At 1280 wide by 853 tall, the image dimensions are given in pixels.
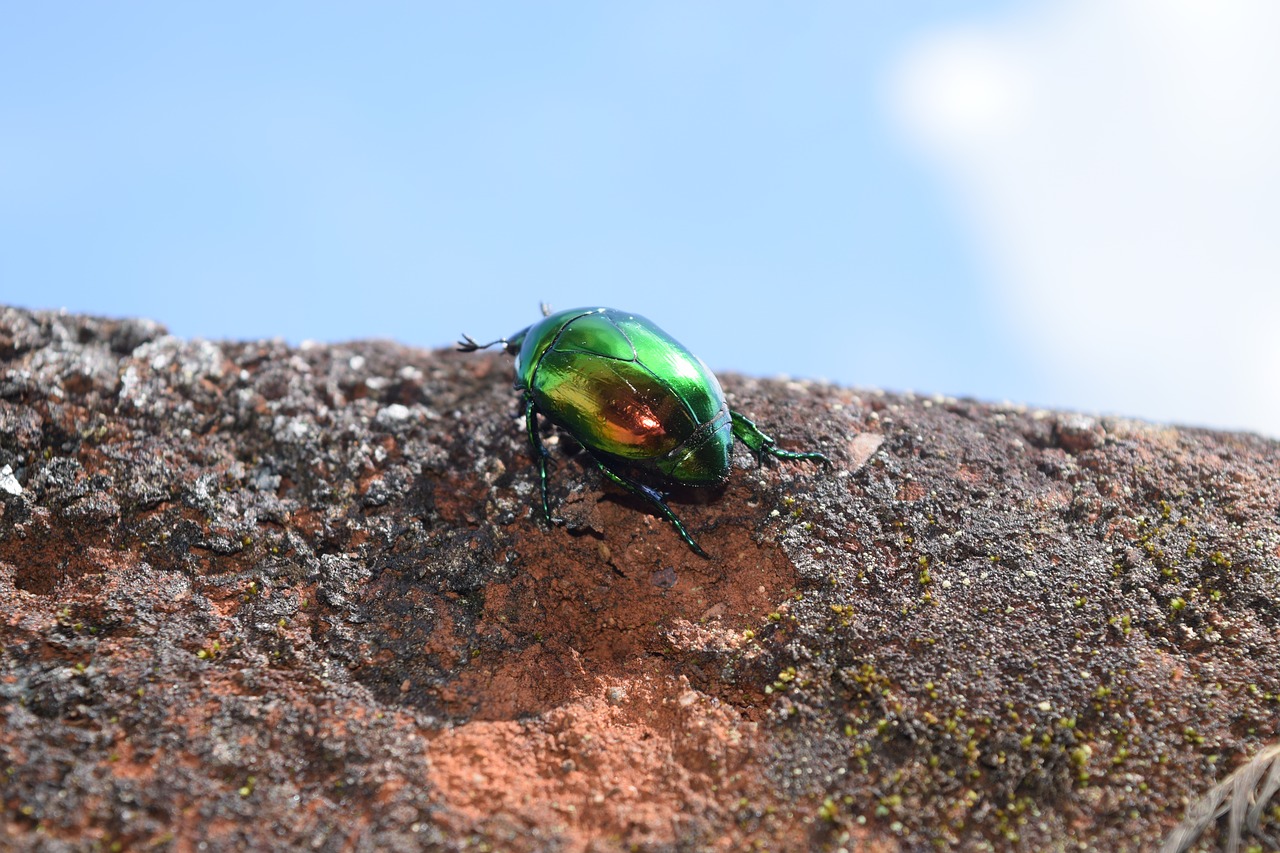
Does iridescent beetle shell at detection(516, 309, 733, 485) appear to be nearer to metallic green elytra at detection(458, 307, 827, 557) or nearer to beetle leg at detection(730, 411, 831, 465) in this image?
metallic green elytra at detection(458, 307, 827, 557)

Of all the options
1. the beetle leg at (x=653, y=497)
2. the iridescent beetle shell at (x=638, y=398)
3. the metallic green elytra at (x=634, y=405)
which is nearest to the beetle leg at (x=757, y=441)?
the metallic green elytra at (x=634, y=405)

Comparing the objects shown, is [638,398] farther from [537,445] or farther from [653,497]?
[537,445]

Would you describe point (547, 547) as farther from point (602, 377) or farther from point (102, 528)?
point (102, 528)

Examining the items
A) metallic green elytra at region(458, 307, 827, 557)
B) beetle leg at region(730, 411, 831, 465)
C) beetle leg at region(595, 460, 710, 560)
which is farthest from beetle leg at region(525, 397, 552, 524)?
beetle leg at region(730, 411, 831, 465)

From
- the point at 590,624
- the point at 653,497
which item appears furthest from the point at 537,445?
the point at 590,624

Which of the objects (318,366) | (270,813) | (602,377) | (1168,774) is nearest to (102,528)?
(318,366)
